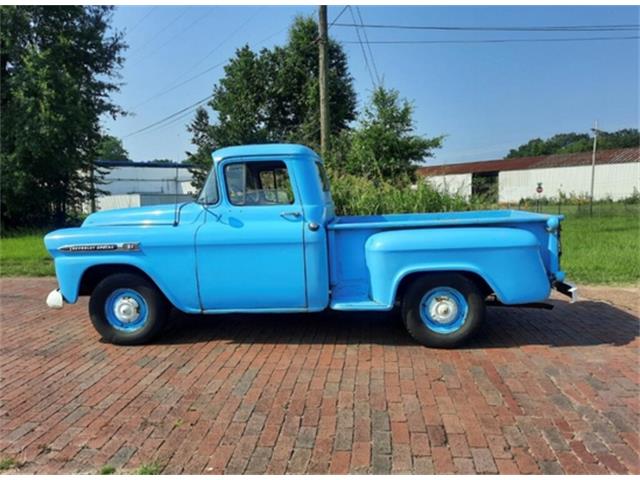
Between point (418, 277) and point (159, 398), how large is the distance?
2576 millimetres

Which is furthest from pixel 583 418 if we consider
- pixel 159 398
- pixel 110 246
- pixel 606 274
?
pixel 606 274

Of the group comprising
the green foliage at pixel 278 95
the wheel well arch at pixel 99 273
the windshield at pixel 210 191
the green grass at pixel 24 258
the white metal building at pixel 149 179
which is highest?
the green foliage at pixel 278 95

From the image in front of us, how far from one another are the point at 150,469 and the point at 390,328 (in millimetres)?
3176

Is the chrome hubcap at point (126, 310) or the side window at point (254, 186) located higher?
the side window at point (254, 186)

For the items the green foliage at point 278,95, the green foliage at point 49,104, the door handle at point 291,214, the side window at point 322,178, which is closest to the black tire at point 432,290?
the door handle at point 291,214

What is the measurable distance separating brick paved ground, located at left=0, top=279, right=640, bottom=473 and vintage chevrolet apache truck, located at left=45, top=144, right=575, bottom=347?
49 cm

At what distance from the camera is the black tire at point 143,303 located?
4.88m

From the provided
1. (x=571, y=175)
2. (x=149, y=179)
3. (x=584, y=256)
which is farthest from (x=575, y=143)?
(x=584, y=256)

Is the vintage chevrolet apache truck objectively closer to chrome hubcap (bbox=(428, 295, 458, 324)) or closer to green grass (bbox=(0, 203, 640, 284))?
chrome hubcap (bbox=(428, 295, 458, 324))

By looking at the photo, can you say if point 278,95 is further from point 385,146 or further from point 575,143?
point 575,143

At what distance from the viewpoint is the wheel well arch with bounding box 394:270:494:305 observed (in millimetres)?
4547

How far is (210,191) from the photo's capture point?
15.8ft

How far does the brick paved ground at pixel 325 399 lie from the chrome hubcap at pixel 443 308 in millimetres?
365

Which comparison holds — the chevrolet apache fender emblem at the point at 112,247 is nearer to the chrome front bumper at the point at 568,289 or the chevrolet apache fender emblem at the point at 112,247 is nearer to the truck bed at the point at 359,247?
the truck bed at the point at 359,247
